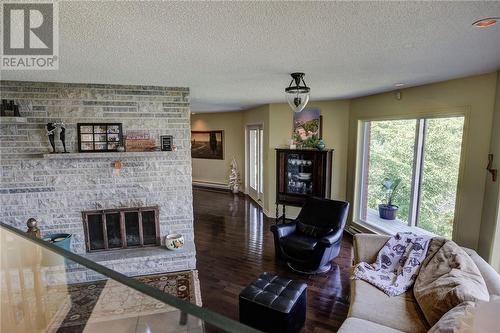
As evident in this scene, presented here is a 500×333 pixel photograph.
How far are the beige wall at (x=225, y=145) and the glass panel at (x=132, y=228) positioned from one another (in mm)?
4643

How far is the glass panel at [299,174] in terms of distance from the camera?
5086mm

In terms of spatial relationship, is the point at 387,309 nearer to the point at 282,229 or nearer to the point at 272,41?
the point at 282,229

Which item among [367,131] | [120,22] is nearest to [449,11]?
[120,22]

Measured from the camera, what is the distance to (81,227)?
355 cm

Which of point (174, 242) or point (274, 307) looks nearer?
point (274, 307)

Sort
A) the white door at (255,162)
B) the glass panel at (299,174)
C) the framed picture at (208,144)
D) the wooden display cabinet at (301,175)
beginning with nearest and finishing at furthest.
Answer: the wooden display cabinet at (301,175) → the glass panel at (299,174) → the white door at (255,162) → the framed picture at (208,144)

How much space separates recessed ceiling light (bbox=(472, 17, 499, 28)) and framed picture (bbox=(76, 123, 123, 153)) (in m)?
3.56

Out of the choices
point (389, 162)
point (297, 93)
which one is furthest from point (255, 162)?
point (297, 93)

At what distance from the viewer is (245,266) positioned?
3844mm

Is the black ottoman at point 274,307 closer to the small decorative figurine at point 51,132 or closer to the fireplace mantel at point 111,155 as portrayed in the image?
the fireplace mantel at point 111,155

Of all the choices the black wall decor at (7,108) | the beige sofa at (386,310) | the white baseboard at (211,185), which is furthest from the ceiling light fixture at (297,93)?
the white baseboard at (211,185)

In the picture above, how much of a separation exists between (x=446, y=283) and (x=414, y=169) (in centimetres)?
218

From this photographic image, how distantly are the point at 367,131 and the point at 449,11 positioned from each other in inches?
141

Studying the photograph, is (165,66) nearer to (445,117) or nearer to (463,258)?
(463,258)
